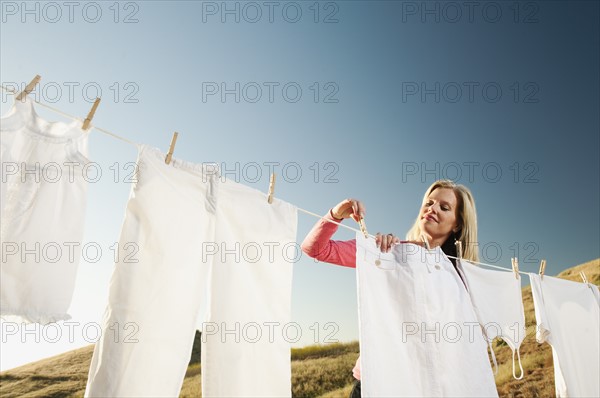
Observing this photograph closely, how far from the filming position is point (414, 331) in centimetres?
167

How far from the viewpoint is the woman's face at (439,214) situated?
2078 mm

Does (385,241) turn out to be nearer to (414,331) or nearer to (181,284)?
(414,331)

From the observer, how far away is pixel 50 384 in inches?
294

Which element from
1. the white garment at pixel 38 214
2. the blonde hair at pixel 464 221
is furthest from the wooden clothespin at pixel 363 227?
the white garment at pixel 38 214

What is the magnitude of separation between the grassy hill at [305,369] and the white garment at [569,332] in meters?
3.43

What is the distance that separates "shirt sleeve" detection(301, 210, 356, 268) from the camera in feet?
5.80

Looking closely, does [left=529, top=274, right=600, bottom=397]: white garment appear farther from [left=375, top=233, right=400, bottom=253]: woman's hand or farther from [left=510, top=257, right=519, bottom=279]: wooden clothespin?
[left=375, top=233, right=400, bottom=253]: woman's hand

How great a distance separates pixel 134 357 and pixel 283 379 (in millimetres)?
535

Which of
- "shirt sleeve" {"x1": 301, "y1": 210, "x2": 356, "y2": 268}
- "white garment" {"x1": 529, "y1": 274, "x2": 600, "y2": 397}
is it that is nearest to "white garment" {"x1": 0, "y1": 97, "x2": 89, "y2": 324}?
"shirt sleeve" {"x1": 301, "y1": 210, "x2": 356, "y2": 268}

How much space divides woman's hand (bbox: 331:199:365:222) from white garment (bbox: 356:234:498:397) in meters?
0.10

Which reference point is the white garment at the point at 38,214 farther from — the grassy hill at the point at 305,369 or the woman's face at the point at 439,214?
the grassy hill at the point at 305,369

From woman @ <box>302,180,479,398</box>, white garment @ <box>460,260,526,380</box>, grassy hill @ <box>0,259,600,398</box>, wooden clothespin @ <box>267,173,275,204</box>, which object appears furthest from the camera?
grassy hill @ <box>0,259,600,398</box>

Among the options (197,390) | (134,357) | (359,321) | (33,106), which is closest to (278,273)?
(359,321)

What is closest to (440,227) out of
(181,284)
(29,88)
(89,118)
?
(181,284)
